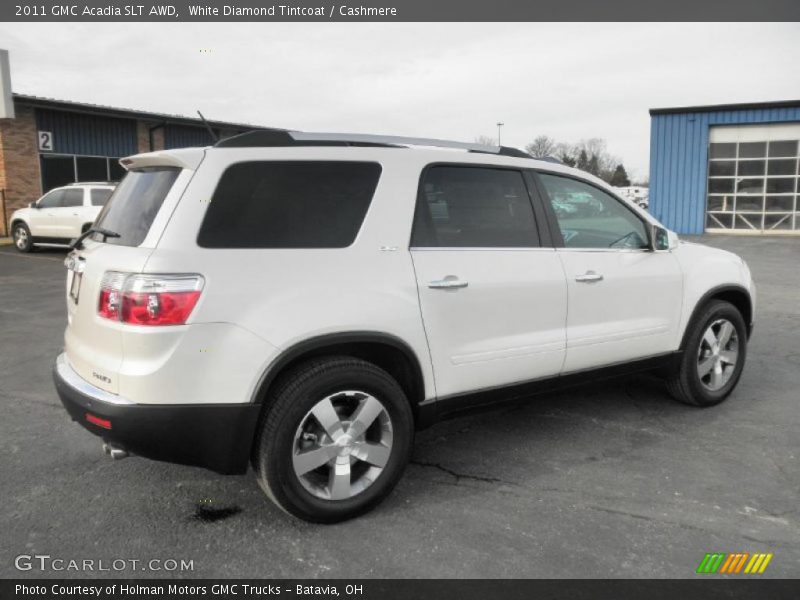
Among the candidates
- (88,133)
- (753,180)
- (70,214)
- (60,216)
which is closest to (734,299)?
(70,214)

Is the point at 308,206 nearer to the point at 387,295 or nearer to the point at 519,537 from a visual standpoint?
the point at 387,295

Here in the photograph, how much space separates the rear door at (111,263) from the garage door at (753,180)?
24.2 metres

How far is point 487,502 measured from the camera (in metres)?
3.45

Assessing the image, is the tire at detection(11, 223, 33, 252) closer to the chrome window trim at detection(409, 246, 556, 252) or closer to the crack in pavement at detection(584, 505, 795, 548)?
the chrome window trim at detection(409, 246, 556, 252)

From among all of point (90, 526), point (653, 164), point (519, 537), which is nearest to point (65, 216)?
point (90, 526)

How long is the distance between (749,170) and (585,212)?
886 inches

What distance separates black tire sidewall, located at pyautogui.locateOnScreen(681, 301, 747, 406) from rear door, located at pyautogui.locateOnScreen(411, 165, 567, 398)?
4.33 feet

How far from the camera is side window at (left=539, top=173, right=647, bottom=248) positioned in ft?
13.5

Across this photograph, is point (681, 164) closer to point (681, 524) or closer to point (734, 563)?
point (681, 524)

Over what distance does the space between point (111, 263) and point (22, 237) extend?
54.7 feet

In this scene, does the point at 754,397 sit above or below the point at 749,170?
below

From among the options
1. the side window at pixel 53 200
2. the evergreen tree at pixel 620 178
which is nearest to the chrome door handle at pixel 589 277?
the side window at pixel 53 200

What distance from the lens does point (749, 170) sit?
931 inches

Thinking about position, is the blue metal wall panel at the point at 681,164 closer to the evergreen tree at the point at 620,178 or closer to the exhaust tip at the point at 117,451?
the exhaust tip at the point at 117,451
